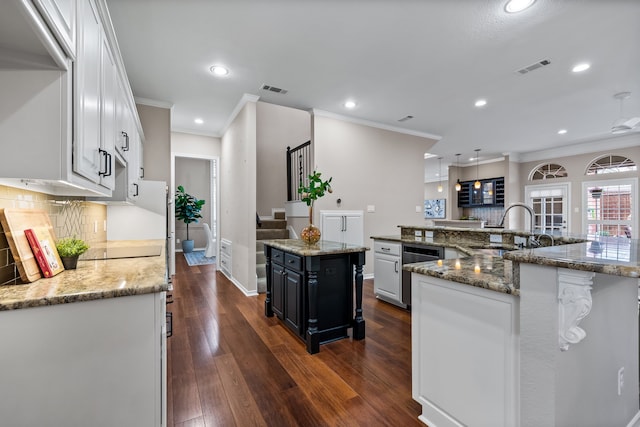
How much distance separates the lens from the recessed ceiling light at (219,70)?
10.9 ft

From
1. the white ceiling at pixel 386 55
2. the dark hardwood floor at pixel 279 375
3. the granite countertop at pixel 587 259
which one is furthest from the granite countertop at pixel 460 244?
the white ceiling at pixel 386 55

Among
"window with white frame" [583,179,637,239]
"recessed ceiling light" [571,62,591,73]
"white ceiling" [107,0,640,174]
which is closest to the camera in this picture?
"white ceiling" [107,0,640,174]

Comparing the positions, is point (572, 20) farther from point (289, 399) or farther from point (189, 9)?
point (289, 399)

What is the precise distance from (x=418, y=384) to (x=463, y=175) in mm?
10399

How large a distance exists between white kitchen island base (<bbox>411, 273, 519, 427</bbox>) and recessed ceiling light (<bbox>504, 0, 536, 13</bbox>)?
2.32 metres


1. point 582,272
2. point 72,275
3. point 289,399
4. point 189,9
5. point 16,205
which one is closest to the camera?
point 582,272

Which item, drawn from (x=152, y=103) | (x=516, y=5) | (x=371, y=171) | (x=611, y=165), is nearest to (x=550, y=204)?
(x=611, y=165)

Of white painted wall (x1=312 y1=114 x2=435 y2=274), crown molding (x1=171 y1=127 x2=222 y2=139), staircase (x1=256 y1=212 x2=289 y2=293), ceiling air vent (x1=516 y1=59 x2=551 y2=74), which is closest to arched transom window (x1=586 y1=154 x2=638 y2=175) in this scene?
white painted wall (x1=312 y1=114 x2=435 y2=274)

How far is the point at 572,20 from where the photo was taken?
2.51 metres

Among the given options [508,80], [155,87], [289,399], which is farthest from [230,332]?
[508,80]

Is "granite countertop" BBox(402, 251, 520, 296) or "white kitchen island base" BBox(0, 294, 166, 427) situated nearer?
"white kitchen island base" BBox(0, 294, 166, 427)

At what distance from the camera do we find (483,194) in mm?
9859

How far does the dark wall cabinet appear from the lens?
30.8 feet

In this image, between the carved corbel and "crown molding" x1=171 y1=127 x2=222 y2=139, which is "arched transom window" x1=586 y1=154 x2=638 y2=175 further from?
"crown molding" x1=171 y1=127 x2=222 y2=139
